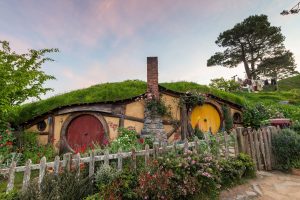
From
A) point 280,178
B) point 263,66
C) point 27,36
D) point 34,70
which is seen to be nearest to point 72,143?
point 34,70

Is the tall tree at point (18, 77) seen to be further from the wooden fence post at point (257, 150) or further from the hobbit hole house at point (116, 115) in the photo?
the wooden fence post at point (257, 150)

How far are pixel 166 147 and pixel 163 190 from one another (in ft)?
6.09

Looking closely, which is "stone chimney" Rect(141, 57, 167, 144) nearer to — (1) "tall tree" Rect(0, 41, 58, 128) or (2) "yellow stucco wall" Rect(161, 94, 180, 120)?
(2) "yellow stucco wall" Rect(161, 94, 180, 120)

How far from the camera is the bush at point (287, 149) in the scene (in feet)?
22.0

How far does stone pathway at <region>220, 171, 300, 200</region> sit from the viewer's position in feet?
16.2

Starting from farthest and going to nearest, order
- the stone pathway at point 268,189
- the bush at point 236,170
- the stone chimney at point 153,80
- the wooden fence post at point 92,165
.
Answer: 1. the stone chimney at point 153,80
2. the bush at point 236,170
3. the wooden fence post at point 92,165
4. the stone pathway at point 268,189

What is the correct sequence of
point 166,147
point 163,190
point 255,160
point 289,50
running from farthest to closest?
point 289,50 < point 255,160 < point 166,147 < point 163,190

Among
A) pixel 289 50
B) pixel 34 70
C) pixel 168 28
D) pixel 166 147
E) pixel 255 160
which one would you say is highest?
pixel 289 50

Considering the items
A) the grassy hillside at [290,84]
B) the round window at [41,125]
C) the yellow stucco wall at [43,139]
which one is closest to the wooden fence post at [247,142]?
the yellow stucco wall at [43,139]

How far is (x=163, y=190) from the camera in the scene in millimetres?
4172

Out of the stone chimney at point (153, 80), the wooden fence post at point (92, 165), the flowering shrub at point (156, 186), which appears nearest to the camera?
the flowering shrub at point (156, 186)

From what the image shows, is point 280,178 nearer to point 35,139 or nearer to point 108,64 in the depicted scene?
point 108,64

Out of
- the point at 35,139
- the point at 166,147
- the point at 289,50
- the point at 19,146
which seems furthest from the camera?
the point at 289,50

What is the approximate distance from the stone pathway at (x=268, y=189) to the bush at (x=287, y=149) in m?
0.52
